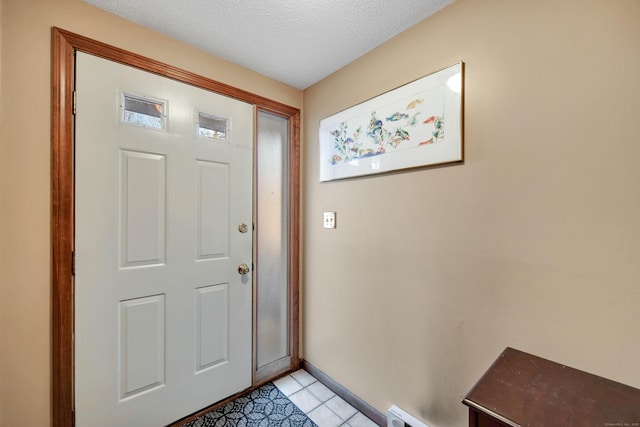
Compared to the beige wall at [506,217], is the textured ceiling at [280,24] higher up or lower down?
higher up

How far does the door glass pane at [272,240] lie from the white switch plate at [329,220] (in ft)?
1.13

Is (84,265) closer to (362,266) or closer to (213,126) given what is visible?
(213,126)

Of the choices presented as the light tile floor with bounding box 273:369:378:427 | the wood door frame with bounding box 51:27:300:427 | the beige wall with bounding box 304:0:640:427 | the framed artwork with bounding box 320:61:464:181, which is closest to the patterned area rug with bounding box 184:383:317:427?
the light tile floor with bounding box 273:369:378:427

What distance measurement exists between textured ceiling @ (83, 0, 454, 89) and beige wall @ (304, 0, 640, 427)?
13cm

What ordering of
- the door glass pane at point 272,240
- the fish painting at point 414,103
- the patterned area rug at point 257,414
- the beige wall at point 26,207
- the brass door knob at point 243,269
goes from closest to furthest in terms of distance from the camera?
the beige wall at point 26,207 → the fish painting at point 414,103 → the patterned area rug at point 257,414 → the brass door knob at point 243,269 → the door glass pane at point 272,240

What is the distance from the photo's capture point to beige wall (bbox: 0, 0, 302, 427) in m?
1.12

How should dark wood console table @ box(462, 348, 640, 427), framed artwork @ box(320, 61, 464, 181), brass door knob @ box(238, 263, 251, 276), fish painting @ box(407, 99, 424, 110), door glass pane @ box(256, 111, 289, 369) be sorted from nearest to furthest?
dark wood console table @ box(462, 348, 640, 427) < framed artwork @ box(320, 61, 464, 181) < fish painting @ box(407, 99, 424, 110) < brass door knob @ box(238, 263, 251, 276) < door glass pane @ box(256, 111, 289, 369)

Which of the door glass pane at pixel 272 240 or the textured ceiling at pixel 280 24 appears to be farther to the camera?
the door glass pane at pixel 272 240

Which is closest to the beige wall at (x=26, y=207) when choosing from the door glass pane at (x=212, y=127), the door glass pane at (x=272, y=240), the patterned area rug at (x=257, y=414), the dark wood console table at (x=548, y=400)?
the door glass pane at (x=212, y=127)

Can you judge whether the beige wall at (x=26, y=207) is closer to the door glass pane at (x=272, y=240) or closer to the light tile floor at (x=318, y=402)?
the door glass pane at (x=272, y=240)

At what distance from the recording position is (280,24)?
4.59 feet

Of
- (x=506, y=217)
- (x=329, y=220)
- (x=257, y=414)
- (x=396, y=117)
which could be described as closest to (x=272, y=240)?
(x=329, y=220)

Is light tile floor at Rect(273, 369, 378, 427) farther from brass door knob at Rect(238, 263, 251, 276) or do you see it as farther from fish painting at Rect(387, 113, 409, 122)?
fish painting at Rect(387, 113, 409, 122)

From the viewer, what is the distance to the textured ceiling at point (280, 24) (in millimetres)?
1278
